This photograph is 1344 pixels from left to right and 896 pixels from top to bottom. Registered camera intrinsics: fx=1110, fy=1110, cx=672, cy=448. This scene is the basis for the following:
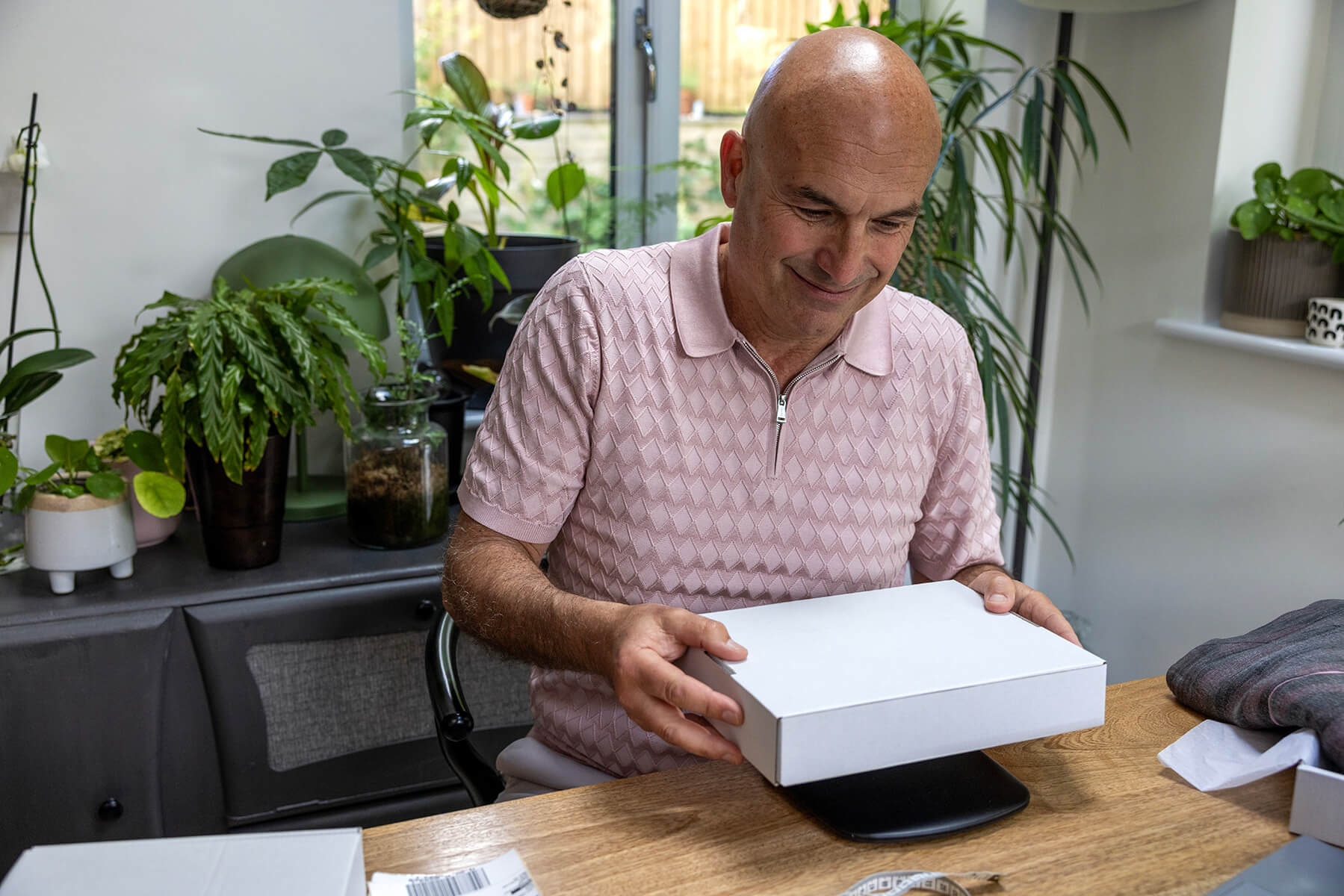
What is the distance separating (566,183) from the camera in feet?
7.30

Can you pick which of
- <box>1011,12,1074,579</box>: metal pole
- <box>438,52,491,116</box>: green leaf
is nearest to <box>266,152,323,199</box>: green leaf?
<box>438,52,491,116</box>: green leaf

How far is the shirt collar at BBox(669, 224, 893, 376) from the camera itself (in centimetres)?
123

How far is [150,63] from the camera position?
1.86 metres

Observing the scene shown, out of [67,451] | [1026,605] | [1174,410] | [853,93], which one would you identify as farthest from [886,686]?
[1174,410]

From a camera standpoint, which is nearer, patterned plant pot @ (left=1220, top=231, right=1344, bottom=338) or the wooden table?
the wooden table

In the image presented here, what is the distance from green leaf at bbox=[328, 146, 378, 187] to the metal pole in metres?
1.32

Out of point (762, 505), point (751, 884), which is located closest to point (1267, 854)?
point (751, 884)

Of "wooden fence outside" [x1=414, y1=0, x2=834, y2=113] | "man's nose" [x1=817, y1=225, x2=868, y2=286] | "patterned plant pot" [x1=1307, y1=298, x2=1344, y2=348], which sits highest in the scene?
"wooden fence outside" [x1=414, y1=0, x2=834, y2=113]

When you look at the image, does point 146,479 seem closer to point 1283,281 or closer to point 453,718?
point 453,718

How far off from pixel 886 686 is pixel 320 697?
1.21 m

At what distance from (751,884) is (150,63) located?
1699mm

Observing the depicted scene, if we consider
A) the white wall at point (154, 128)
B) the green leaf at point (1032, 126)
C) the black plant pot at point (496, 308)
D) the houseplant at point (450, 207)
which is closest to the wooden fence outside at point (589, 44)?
the houseplant at point (450, 207)

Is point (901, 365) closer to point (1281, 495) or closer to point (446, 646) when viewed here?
point (446, 646)

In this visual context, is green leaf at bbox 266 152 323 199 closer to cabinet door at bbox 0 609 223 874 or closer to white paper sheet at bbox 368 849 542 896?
cabinet door at bbox 0 609 223 874
